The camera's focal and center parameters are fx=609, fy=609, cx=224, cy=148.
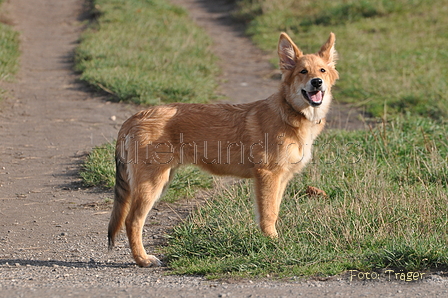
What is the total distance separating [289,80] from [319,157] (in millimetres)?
2165

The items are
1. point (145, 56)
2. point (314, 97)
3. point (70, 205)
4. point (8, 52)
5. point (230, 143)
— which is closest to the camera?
point (314, 97)

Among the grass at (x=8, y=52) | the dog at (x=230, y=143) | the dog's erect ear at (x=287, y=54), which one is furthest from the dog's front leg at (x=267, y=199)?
the grass at (x=8, y=52)

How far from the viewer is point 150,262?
5145mm

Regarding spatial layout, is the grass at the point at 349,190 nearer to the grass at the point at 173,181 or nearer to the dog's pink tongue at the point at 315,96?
the grass at the point at 173,181

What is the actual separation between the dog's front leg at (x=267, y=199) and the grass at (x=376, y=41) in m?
4.98

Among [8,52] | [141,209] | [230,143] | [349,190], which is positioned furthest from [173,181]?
[8,52]

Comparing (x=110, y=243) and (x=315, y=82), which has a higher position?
(x=315, y=82)

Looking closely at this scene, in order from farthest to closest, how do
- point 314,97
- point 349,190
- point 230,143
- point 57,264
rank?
point 349,190 < point 230,143 < point 314,97 < point 57,264

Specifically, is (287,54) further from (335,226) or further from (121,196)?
(121,196)

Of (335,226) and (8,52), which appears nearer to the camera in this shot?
(335,226)

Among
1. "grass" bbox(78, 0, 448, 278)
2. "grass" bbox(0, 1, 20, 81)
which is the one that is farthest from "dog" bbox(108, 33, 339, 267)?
"grass" bbox(0, 1, 20, 81)

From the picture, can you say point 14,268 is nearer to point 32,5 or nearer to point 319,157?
point 319,157

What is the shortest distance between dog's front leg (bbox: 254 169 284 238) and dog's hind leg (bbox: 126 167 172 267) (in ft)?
2.91

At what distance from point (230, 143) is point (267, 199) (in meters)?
0.62
